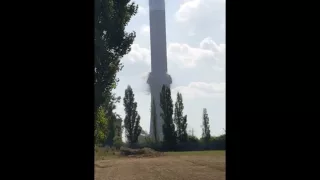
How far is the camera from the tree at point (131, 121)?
44.5m

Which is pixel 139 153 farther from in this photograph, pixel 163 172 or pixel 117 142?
pixel 163 172

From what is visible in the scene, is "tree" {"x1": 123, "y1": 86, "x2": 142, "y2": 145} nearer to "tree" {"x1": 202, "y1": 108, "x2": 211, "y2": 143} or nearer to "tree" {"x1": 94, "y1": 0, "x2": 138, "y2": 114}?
"tree" {"x1": 202, "y1": 108, "x2": 211, "y2": 143}

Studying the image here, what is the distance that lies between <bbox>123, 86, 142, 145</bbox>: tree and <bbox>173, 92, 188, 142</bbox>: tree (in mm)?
4401

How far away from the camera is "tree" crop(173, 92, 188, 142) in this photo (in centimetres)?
4179

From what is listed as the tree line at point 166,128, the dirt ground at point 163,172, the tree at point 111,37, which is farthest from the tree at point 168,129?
the tree at point 111,37

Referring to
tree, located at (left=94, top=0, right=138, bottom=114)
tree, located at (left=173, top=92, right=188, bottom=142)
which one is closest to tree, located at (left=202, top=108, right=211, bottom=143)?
tree, located at (left=173, top=92, right=188, bottom=142)

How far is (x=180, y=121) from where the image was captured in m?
43.5
